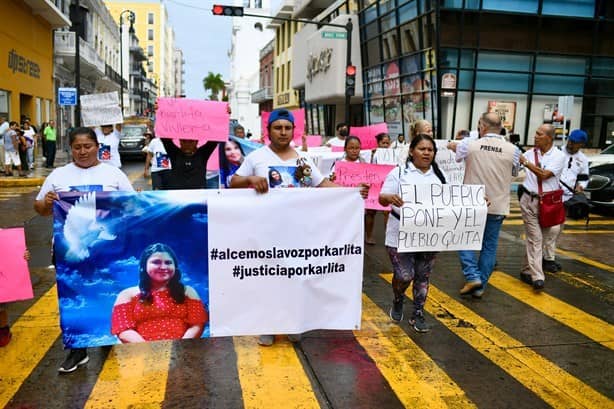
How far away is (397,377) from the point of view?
14.5 feet

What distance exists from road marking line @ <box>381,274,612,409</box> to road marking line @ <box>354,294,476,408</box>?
550mm

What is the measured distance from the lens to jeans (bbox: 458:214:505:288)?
639 centimetres

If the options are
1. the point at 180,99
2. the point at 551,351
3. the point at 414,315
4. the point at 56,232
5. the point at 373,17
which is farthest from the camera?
the point at 373,17

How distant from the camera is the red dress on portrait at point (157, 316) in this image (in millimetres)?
4352

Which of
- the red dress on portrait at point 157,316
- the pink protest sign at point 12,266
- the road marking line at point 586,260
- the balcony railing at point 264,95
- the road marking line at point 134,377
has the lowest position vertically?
the road marking line at point 134,377

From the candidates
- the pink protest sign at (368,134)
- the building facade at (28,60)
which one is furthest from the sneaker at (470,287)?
the building facade at (28,60)

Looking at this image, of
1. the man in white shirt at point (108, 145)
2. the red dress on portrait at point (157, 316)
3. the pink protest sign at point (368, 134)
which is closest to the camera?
the red dress on portrait at point (157, 316)

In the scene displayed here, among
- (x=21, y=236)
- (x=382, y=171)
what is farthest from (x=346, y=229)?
(x=382, y=171)

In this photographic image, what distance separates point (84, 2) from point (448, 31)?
3076 cm

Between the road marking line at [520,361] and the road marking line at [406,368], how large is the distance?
0.55 meters

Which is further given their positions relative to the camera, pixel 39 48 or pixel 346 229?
pixel 39 48

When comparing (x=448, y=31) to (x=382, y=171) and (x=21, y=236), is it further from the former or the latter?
(x=21, y=236)

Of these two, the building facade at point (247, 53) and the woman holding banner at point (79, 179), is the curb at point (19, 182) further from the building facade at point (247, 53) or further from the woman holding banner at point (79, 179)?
the building facade at point (247, 53)

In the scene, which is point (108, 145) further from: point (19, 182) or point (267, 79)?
point (267, 79)
